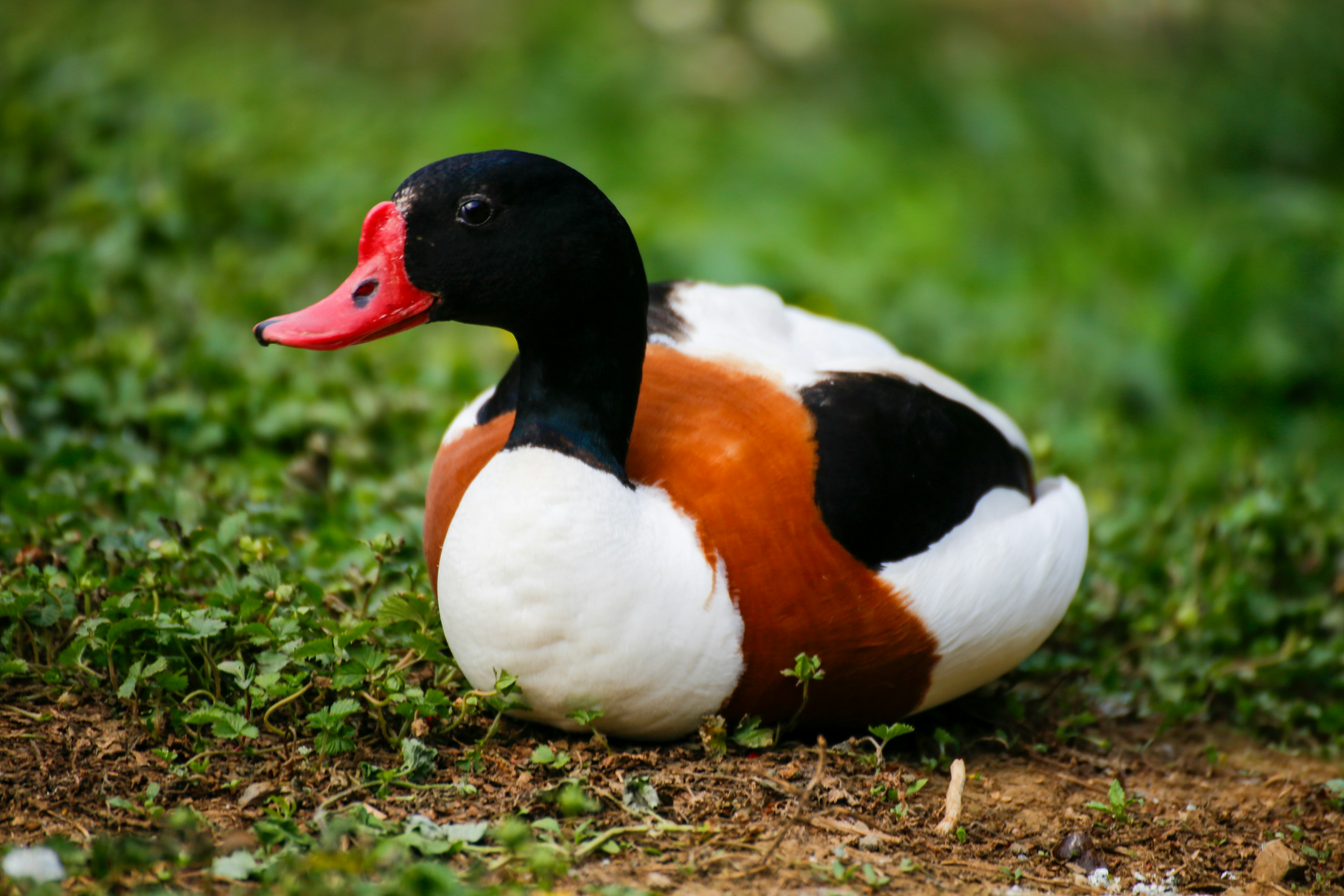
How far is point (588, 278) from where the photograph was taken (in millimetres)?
2340

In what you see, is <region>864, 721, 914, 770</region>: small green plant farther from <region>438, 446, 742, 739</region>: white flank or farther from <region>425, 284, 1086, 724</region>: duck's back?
<region>438, 446, 742, 739</region>: white flank

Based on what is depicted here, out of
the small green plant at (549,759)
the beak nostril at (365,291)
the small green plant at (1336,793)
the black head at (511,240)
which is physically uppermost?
the black head at (511,240)

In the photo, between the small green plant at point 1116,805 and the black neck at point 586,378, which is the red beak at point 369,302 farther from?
the small green plant at point 1116,805

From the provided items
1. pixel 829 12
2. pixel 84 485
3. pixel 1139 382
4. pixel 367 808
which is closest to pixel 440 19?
pixel 829 12

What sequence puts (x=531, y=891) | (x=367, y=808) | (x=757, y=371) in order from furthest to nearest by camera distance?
1. (x=757, y=371)
2. (x=367, y=808)
3. (x=531, y=891)

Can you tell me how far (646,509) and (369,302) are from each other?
2.08ft

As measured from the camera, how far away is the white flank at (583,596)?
2209 mm

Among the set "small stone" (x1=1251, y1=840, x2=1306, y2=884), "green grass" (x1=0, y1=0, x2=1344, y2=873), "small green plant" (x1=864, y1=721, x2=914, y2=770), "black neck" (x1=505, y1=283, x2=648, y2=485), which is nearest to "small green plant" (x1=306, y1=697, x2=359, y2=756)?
"green grass" (x1=0, y1=0, x2=1344, y2=873)

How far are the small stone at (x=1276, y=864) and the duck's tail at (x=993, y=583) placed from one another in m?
0.60

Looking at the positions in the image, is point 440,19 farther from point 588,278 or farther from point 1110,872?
point 1110,872

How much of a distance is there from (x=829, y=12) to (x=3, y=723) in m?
6.70

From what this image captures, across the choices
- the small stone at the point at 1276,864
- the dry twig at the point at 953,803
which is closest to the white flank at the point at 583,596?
the dry twig at the point at 953,803

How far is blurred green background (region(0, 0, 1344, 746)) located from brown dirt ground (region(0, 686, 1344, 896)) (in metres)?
0.40

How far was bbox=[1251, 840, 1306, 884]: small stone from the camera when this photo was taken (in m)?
2.35
